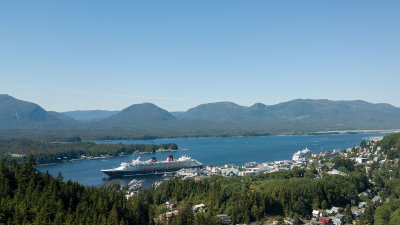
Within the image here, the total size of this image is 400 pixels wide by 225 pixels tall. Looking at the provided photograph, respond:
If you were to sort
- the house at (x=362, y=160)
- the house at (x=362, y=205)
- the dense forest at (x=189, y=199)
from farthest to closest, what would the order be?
the house at (x=362, y=160)
the house at (x=362, y=205)
the dense forest at (x=189, y=199)

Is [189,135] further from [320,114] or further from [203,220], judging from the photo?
[320,114]

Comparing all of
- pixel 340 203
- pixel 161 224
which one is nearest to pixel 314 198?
pixel 340 203

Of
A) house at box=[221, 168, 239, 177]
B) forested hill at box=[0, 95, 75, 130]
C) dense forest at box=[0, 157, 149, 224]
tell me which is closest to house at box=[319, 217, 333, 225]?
dense forest at box=[0, 157, 149, 224]

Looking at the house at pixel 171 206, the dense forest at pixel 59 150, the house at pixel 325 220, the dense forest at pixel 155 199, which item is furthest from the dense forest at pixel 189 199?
the dense forest at pixel 59 150

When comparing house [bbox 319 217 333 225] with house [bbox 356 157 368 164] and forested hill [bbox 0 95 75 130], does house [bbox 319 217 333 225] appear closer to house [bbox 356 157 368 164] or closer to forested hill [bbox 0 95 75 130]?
house [bbox 356 157 368 164]

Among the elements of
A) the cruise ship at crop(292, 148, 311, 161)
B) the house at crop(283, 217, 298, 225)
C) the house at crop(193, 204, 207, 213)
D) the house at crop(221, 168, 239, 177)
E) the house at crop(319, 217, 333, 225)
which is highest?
the cruise ship at crop(292, 148, 311, 161)

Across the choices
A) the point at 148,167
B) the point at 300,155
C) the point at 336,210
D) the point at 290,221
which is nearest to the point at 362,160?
the point at 300,155

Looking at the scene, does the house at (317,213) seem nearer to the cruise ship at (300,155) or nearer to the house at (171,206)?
the house at (171,206)

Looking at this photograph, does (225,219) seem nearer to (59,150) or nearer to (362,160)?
(362,160)
